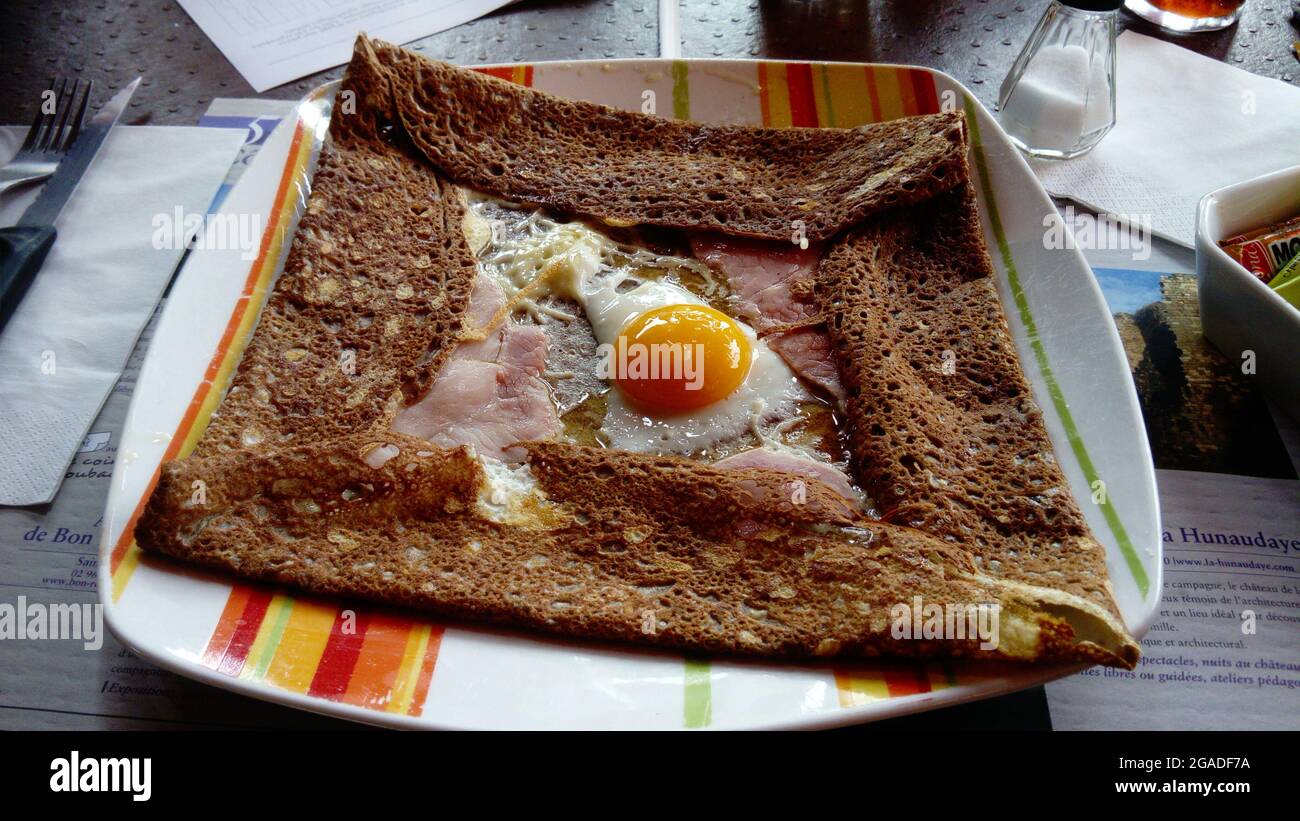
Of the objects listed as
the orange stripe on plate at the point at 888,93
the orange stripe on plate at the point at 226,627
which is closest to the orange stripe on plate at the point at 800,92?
the orange stripe on plate at the point at 888,93

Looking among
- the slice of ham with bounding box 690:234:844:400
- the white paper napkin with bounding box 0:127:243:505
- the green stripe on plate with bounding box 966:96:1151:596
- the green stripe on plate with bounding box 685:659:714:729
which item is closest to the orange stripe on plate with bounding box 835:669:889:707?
the green stripe on plate with bounding box 685:659:714:729

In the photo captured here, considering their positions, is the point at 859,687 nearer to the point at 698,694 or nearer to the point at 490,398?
the point at 698,694

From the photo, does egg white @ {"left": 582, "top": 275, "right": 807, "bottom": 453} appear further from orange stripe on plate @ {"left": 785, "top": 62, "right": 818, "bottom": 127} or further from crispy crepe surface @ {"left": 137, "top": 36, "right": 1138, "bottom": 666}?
orange stripe on plate @ {"left": 785, "top": 62, "right": 818, "bottom": 127}

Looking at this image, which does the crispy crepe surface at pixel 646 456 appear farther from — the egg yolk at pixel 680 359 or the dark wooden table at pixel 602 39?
the dark wooden table at pixel 602 39

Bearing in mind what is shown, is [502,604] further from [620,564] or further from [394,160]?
[394,160]
